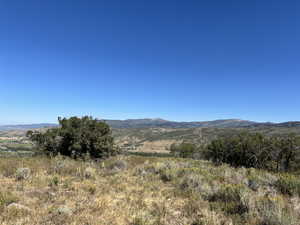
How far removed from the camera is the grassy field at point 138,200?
150 inches

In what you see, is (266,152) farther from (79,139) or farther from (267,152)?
(79,139)

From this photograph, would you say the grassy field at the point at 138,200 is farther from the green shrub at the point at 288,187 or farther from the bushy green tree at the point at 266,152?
the bushy green tree at the point at 266,152

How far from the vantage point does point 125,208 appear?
4387 millimetres

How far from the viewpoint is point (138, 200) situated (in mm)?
4926

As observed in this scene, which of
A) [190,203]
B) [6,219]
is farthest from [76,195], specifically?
[190,203]

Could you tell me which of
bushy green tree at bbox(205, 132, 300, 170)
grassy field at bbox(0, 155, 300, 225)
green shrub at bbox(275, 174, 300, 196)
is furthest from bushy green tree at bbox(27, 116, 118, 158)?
bushy green tree at bbox(205, 132, 300, 170)

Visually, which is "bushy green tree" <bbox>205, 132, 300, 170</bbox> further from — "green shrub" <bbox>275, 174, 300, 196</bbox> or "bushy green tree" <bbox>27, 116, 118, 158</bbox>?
"green shrub" <bbox>275, 174, 300, 196</bbox>

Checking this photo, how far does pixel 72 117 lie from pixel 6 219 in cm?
1089

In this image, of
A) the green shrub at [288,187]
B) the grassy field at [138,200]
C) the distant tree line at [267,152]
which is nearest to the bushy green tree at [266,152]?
the distant tree line at [267,152]

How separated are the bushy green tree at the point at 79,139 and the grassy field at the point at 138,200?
4.93m

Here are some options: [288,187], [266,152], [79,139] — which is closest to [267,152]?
[266,152]

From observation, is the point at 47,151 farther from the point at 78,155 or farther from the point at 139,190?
the point at 139,190

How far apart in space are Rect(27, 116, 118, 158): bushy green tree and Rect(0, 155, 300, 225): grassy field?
4.93 m

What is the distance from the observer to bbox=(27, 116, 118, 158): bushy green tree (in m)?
12.5
